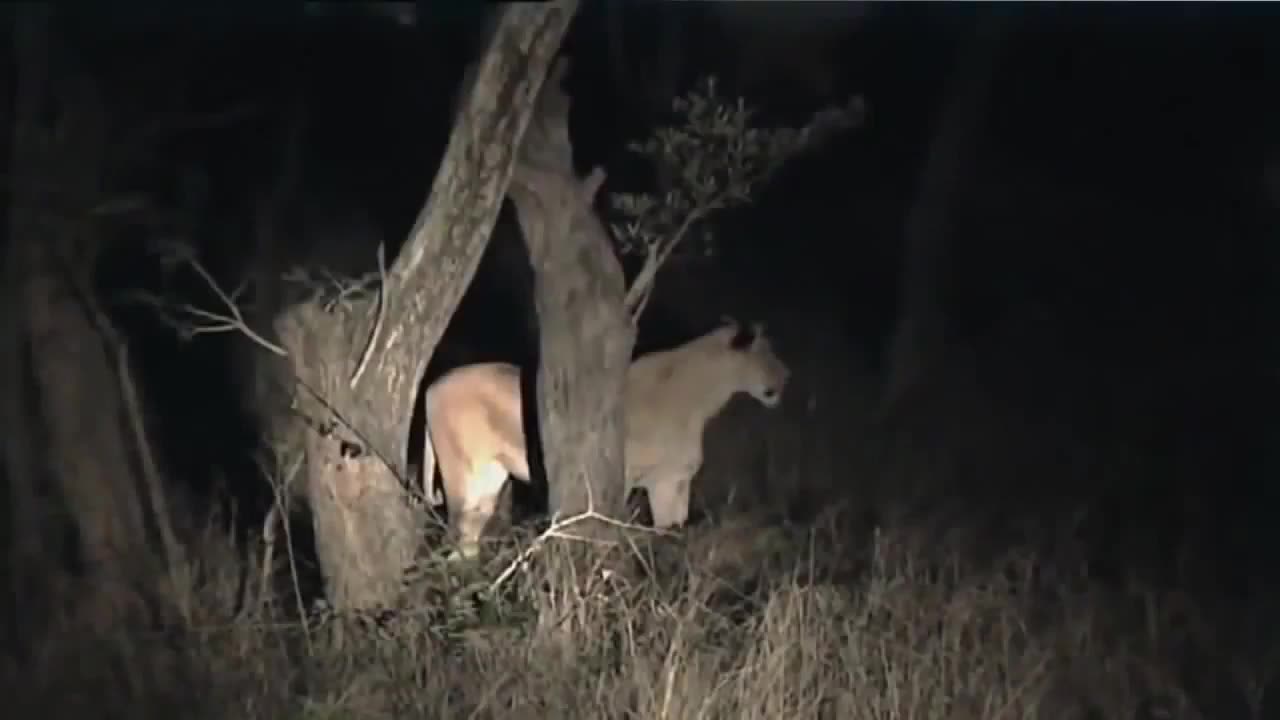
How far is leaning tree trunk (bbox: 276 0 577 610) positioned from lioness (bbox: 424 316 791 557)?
130 centimetres

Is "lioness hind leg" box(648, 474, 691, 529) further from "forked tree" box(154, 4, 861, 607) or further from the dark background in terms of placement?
"forked tree" box(154, 4, 861, 607)

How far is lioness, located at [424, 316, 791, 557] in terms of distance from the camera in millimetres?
8719

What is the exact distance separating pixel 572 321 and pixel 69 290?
2.41 meters

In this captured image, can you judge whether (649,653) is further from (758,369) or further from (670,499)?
(758,369)

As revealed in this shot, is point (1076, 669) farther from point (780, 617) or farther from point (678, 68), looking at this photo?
point (678, 68)

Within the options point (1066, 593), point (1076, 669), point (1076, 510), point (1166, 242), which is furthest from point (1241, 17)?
point (1166, 242)

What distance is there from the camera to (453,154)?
660 cm

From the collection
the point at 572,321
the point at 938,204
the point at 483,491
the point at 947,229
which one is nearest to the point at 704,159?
the point at 572,321

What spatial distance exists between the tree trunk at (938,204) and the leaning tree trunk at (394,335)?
6.87 m

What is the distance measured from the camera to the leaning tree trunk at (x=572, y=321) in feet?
23.6

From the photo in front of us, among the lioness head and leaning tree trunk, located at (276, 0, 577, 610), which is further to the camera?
the lioness head

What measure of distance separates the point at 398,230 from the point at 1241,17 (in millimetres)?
7570

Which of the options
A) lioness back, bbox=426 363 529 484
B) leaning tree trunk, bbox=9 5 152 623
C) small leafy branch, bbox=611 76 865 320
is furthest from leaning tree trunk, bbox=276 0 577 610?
lioness back, bbox=426 363 529 484

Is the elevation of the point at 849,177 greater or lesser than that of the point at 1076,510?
greater
